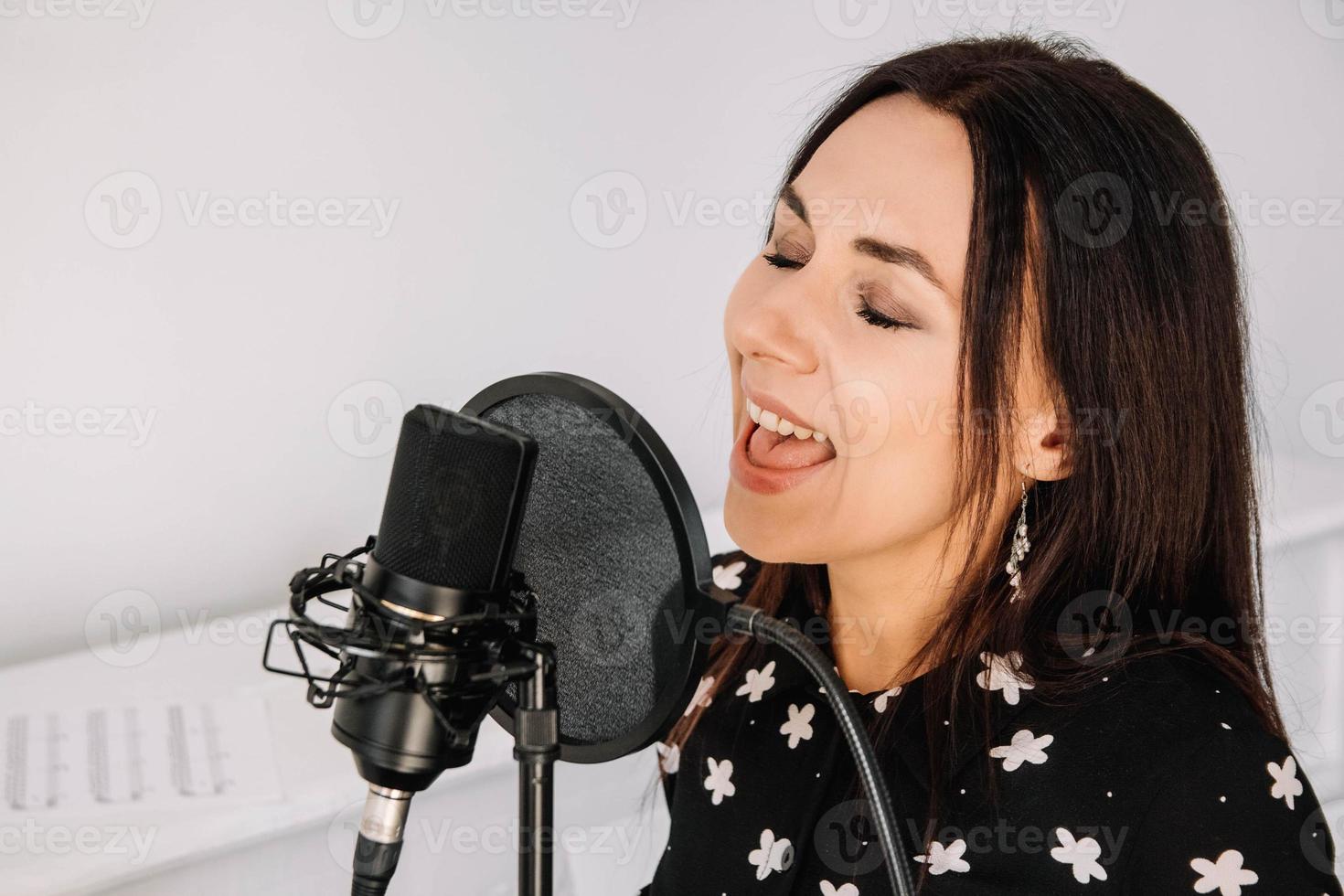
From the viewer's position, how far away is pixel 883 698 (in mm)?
1124

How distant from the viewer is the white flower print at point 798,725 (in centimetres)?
117

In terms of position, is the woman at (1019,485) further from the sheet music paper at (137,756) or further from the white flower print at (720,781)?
the sheet music paper at (137,756)

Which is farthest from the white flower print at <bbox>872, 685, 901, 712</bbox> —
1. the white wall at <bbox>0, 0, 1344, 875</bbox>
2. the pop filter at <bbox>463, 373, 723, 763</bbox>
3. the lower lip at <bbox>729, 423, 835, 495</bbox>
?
the white wall at <bbox>0, 0, 1344, 875</bbox>

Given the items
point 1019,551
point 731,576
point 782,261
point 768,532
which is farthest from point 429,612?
point 731,576

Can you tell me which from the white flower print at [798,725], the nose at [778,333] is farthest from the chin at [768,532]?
the white flower print at [798,725]

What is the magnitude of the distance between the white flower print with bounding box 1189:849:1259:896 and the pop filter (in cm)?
44

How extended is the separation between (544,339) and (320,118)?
0.42 m

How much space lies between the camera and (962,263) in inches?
39.0

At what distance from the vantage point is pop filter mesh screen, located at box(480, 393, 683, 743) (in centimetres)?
78

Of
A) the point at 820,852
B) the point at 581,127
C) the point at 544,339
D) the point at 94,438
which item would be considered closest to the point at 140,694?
the point at 94,438

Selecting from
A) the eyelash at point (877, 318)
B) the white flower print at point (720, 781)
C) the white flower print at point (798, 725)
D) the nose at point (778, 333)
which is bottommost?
the white flower print at point (720, 781)

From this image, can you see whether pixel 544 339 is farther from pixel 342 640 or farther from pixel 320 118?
pixel 342 640

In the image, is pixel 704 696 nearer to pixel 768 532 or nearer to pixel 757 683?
pixel 757 683

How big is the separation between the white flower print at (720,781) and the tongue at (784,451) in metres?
0.32
